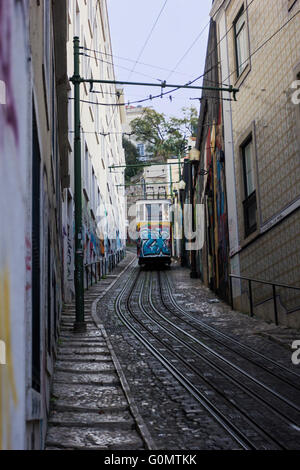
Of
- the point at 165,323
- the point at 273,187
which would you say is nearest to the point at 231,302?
the point at 165,323

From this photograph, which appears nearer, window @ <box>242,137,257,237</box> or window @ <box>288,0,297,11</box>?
window @ <box>288,0,297,11</box>

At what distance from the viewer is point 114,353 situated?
8602 millimetres

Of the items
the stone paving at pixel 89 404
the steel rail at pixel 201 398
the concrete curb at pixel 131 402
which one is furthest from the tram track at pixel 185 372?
the stone paving at pixel 89 404

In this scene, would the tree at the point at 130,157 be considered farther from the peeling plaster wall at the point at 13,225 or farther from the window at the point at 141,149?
the peeling plaster wall at the point at 13,225

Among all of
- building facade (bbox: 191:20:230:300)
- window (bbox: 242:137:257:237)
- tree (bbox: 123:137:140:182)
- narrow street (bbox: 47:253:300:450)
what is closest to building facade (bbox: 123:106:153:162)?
tree (bbox: 123:137:140:182)

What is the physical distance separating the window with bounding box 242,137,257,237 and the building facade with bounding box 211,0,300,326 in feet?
0.08

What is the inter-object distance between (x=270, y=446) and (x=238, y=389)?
186 centimetres

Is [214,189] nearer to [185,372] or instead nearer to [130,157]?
[185,372]

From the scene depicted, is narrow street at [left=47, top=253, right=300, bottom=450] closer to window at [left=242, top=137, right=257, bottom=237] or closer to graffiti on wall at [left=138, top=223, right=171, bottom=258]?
window at [left=242, top=137, right=257, bottom=237]

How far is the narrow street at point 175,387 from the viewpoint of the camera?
4879 millimetres

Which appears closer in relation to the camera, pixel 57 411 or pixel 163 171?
pixel 57 411

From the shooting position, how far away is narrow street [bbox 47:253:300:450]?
488cm

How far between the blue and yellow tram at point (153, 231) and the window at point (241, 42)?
1612 centimetres
